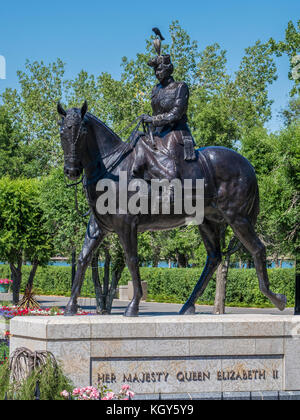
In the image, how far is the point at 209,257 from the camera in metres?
10.3

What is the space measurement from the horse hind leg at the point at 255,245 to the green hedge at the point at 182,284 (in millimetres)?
23945

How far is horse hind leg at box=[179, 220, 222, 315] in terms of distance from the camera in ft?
33.4

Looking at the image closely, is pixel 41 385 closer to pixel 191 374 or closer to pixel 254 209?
pixel 191 374

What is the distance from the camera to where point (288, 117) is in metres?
51.3

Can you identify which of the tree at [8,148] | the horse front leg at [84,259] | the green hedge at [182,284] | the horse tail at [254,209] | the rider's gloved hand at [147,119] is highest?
the tree at [8,148]

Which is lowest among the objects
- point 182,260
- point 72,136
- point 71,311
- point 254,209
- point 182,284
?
point 182,284

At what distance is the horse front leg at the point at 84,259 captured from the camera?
29.9ft

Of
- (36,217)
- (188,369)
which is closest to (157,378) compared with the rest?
(188,369)

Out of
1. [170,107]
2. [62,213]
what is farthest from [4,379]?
[62,213]

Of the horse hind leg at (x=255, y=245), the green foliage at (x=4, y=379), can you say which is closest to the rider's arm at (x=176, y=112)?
the horse hind leg at (x=255, y=245)

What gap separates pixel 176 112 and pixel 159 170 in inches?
37.4

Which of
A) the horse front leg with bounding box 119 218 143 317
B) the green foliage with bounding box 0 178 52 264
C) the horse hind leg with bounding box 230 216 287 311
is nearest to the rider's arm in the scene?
the horse front leg with bounding box 119 218 143 317

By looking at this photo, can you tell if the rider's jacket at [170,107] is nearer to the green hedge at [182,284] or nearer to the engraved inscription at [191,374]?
the engraved inscription at [191,374]

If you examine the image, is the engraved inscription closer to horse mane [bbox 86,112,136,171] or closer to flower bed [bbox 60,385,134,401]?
flower bed [bbox 60,385,134,401]
